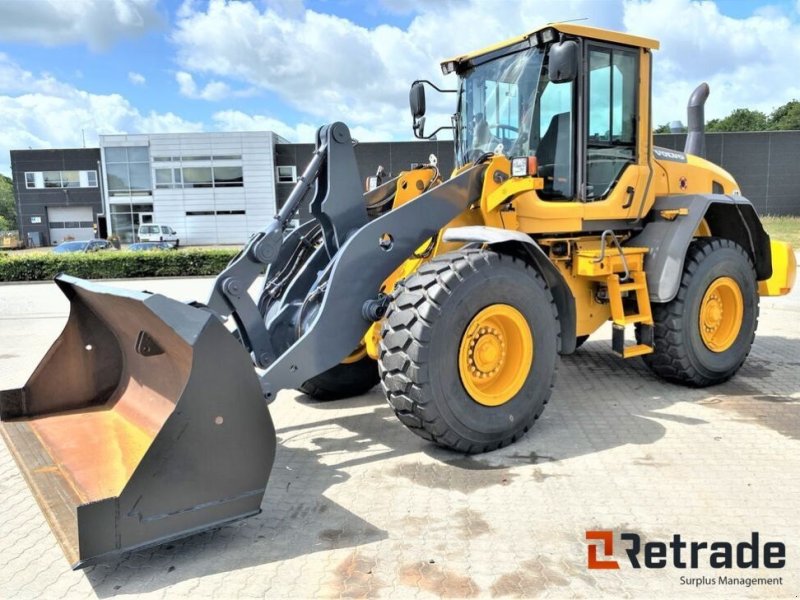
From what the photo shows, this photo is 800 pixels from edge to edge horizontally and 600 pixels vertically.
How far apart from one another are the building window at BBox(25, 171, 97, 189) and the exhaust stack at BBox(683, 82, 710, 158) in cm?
4569

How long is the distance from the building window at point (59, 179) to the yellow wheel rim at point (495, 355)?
155ft

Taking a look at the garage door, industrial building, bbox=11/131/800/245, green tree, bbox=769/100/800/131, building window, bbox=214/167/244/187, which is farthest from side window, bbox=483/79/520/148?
green tree, bbox=769/100/800/131

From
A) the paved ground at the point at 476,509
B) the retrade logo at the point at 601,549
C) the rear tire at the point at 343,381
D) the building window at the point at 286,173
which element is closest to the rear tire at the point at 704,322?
the paved ground at the point at 476,509

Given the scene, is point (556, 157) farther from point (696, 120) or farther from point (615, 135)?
point (696, 120)

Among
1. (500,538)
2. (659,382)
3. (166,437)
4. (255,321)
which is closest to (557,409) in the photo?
(659,382)

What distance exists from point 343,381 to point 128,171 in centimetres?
3987

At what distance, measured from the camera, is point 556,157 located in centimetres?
521

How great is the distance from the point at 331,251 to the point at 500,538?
228 centimetres

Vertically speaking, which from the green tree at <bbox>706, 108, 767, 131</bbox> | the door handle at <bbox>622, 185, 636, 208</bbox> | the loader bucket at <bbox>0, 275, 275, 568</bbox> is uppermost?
the green tree at <bbox>706, 108, 767, 131</bbox>

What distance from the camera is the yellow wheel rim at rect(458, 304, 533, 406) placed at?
412 centimetres

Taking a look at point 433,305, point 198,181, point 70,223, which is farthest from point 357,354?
point 70,223

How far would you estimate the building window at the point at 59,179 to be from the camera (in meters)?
45.0

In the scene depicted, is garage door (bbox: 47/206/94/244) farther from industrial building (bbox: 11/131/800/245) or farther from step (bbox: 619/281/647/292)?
step (bbox: 619/281/647/292)

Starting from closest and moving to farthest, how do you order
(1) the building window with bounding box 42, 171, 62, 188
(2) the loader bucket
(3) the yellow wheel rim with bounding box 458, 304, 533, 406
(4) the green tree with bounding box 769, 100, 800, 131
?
1. (2) the loader bucket
2. (3) the yellow wheel rim with bounding box 458, 304, 533, 406
3. (1) the building window with bounding box 42, 171, 62, 188
4. (4) the green tree with bounding box 769, 100, 800, 131
